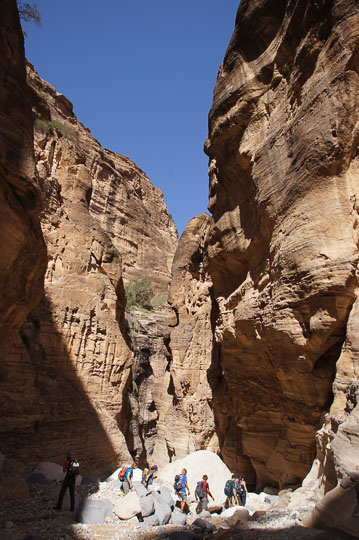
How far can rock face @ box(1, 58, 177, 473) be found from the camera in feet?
36.9

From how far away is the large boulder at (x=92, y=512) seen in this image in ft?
21.2

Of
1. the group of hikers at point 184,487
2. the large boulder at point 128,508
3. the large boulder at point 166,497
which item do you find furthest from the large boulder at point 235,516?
the large boulder at point 128,508

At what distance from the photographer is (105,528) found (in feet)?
20.5

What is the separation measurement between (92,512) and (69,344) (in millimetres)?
7103

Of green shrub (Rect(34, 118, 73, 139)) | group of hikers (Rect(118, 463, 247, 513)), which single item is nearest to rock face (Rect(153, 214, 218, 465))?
green shrub (Rect(34, 118, 73, 139))

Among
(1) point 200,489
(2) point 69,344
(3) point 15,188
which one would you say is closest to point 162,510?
(1) point 200,489

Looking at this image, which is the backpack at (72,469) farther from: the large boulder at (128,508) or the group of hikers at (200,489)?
the group of hikers at (200,489)

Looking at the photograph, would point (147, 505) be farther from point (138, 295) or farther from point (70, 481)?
point (138, 295)

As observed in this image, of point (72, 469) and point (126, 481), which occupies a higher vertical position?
point (72, 469)

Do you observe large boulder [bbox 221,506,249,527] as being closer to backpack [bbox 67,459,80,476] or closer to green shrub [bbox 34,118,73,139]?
backpack [bbox 67,459,80,476]

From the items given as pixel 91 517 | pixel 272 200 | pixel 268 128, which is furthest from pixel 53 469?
pixel 268 128

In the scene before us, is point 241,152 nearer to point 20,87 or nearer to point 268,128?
point 268,128

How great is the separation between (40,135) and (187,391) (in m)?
14.1

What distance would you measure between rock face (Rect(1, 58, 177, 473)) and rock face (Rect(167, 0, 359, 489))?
439cm
